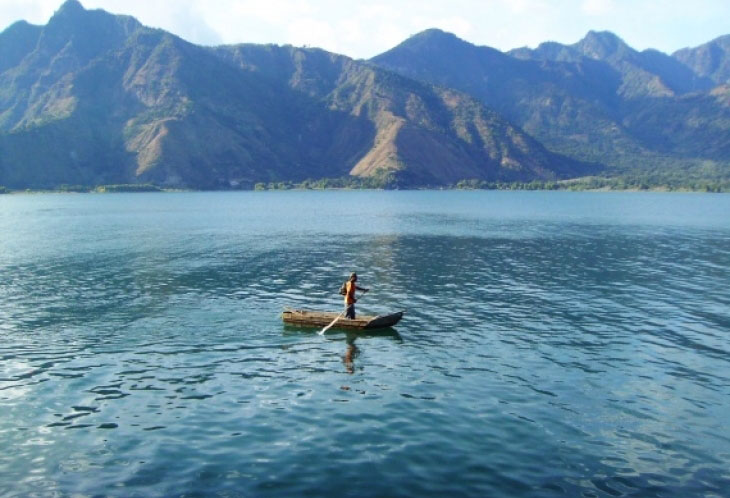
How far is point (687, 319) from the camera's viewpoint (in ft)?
151

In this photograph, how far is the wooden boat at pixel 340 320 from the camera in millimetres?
41281

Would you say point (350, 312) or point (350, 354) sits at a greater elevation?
point (350, 312)

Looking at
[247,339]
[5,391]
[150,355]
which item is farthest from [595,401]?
[5,391]

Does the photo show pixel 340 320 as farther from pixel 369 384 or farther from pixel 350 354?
pixel 369 384

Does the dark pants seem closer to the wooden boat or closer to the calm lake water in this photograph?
the wooden boat

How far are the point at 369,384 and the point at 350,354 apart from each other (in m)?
5.84

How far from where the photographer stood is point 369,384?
31.0 m

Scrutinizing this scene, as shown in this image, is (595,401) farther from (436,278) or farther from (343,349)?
→ (436,278)

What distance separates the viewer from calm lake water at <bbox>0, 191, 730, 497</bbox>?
21.8 m

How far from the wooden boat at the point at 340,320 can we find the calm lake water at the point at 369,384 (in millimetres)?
862

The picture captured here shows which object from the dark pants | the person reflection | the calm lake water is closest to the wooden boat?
the dark pants

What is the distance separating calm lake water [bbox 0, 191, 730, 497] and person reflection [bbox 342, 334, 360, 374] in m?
0.21

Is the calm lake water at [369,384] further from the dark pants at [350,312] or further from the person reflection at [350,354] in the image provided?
the dark pants at [350,312]

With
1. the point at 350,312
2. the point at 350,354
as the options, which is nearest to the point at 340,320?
the point at 350,312
